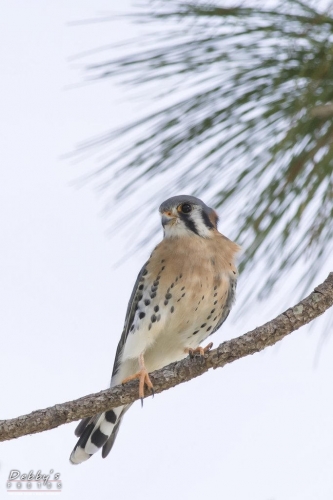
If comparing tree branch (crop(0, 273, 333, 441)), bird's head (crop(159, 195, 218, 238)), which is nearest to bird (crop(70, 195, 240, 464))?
bird's head (crop(159, 195, 218, 238))

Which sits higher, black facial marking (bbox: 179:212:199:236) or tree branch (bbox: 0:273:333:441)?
black facial marking (bbox: 179:212:199:236)

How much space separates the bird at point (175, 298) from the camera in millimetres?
3615

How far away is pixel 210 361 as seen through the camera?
2.57 meters

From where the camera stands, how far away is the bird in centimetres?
362

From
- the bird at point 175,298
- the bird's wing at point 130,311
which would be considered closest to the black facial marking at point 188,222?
the bird at point 175,298

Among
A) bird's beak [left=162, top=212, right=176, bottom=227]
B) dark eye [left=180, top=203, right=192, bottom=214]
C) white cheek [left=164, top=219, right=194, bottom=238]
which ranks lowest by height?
white cheek [left=164, top=219, right=194, bottom=238]

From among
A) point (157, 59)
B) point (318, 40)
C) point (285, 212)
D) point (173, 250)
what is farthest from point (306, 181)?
point (173, 250)

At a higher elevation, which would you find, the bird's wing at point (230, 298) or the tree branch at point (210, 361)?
the bird's wing at point (230, 298)

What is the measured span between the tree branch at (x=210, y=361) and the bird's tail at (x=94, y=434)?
41.2 inches

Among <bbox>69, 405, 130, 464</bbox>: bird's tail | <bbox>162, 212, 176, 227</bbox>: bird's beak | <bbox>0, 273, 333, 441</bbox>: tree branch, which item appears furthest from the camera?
<bbox>162, 212, 176, 227</bbox>: bird's beak

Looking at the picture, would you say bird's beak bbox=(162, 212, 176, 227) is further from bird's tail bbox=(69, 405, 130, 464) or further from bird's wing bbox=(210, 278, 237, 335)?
bird's tail bbox=(69, 405, 130, 464)

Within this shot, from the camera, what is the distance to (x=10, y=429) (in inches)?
94.6

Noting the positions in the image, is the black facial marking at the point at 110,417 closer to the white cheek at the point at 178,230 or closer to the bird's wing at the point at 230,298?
the bird's wing at the point at 230,298

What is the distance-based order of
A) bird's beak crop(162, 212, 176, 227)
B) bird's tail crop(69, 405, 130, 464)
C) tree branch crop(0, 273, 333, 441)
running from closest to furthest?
1. tree branch crop(0, 273, 333, 441)
2. bird's tail crop(69, 405, 130, 464)
3. bird's beak crop(162, 212, 176, 227)
